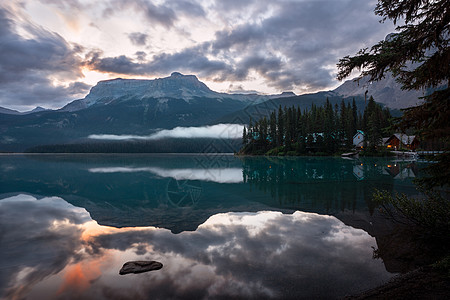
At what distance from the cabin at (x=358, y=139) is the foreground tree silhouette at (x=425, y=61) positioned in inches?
4661

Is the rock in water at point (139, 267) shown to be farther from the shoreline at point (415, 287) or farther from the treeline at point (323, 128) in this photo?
the treeline at point (323, 128)

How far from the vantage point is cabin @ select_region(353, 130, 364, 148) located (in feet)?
367

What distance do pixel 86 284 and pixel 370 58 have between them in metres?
12.3

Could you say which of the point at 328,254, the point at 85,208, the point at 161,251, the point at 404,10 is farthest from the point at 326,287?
the point at 85,208

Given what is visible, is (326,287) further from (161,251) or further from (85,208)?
(85,208)

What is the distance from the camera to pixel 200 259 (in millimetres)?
10406

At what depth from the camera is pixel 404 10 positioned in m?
7.19

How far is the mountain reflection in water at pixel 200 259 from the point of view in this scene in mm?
8000

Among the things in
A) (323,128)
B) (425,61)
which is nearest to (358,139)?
(323,128)

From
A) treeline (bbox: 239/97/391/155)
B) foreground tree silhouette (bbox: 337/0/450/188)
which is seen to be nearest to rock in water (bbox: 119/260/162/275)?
foreground tree silhouette (bbox: 337/0/450/188)

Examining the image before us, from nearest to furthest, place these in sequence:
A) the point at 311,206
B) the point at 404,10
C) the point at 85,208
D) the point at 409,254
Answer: the point at 404,10 < the point at 409,254 < the point at 311,206 < the point at 85,208

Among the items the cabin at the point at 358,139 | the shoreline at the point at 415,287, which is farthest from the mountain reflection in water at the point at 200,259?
the cabin at the point at 358,139

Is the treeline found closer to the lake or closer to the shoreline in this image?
the lake

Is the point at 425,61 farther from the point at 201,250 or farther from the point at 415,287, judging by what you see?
the point at 201,250
